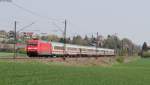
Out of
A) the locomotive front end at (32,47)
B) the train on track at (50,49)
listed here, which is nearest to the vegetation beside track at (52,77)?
the locomotive front end at (32,47)

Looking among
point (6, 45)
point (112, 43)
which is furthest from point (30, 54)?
point (112, 43)

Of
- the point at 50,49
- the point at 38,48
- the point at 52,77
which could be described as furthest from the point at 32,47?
the point at 52,77

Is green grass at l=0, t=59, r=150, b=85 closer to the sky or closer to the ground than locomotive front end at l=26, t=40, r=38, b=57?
closer to the ground

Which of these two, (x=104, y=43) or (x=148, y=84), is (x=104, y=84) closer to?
(x=148, y=84)

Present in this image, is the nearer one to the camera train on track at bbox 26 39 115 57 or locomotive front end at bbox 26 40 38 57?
locomotive front end at bbox 26 40 38 57

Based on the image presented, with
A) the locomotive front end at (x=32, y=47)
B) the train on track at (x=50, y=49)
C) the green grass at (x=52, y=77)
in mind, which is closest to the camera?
the green grass at (x=52, y=77)

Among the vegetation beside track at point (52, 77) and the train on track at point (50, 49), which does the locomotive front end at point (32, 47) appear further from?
the vegetation beside track at point (52, 77)

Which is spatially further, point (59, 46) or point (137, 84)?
point (59, 46)

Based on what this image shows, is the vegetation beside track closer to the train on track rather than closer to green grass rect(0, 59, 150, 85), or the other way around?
green grass rect(0, 59, 150, 85)

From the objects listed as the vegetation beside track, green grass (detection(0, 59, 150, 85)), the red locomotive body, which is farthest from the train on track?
green grass (detection(0, 59, 150, 85))

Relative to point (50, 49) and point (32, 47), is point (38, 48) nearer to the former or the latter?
point (32, 47)

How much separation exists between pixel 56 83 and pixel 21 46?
9454 cm

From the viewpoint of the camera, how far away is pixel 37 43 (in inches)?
2830

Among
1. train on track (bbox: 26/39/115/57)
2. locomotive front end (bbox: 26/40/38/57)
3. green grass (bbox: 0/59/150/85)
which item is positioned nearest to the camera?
green grass (bbox: 0/59/150/85)
